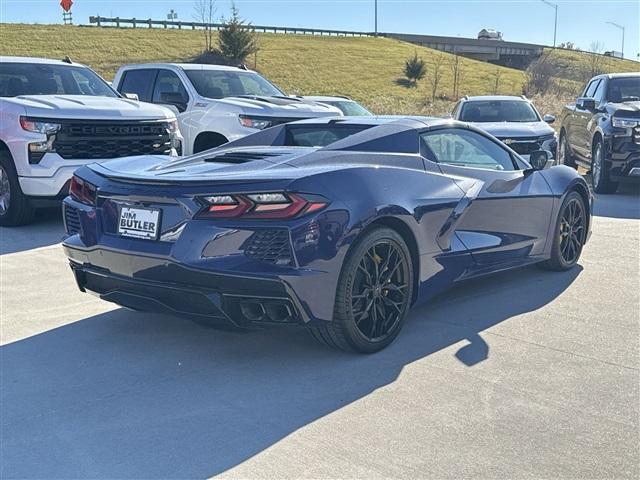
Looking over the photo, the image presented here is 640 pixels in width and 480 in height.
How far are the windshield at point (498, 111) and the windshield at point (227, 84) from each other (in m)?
3.73

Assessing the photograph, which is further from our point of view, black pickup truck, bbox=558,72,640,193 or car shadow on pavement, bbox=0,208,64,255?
black pickup truck, bbox=558,72,640,193

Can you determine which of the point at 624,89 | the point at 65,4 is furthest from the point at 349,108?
the point at 65,4

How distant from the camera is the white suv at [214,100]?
993cm

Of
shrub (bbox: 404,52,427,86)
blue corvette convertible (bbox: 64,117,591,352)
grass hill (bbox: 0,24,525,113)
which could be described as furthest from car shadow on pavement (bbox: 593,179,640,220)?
shrub (bbox: 404,52,427,86)

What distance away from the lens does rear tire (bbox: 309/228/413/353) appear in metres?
4.05

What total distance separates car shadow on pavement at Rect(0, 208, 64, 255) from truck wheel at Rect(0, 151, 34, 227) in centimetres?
12

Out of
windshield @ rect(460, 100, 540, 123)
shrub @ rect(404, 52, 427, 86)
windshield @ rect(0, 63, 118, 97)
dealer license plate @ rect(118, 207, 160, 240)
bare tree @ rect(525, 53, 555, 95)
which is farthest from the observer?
shrub @ rect(404, 52, 427, 86)

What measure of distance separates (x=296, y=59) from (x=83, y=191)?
56.7 m

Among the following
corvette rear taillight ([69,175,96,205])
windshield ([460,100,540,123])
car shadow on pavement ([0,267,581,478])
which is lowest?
car shadow on pavement ([0,267,581,478])

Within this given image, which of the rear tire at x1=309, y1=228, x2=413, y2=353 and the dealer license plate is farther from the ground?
the dealer license plate

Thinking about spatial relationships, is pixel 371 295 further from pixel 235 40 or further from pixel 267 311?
pixel 235 40

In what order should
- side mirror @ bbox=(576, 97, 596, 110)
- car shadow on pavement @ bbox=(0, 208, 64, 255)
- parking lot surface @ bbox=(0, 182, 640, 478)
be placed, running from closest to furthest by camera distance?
parking lot surface @ bbox=(0, 182, 640, 478), car shadow on pavement @ bbox=(0, 208, 64, 255), side mirror @ bbox=(576, 97, 596, 110)

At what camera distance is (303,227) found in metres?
3.80

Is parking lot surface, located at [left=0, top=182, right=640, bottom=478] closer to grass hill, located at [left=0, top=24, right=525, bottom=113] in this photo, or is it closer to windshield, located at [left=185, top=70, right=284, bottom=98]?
windshield, located at [left=185, top=70, right=284, bottom=98]
